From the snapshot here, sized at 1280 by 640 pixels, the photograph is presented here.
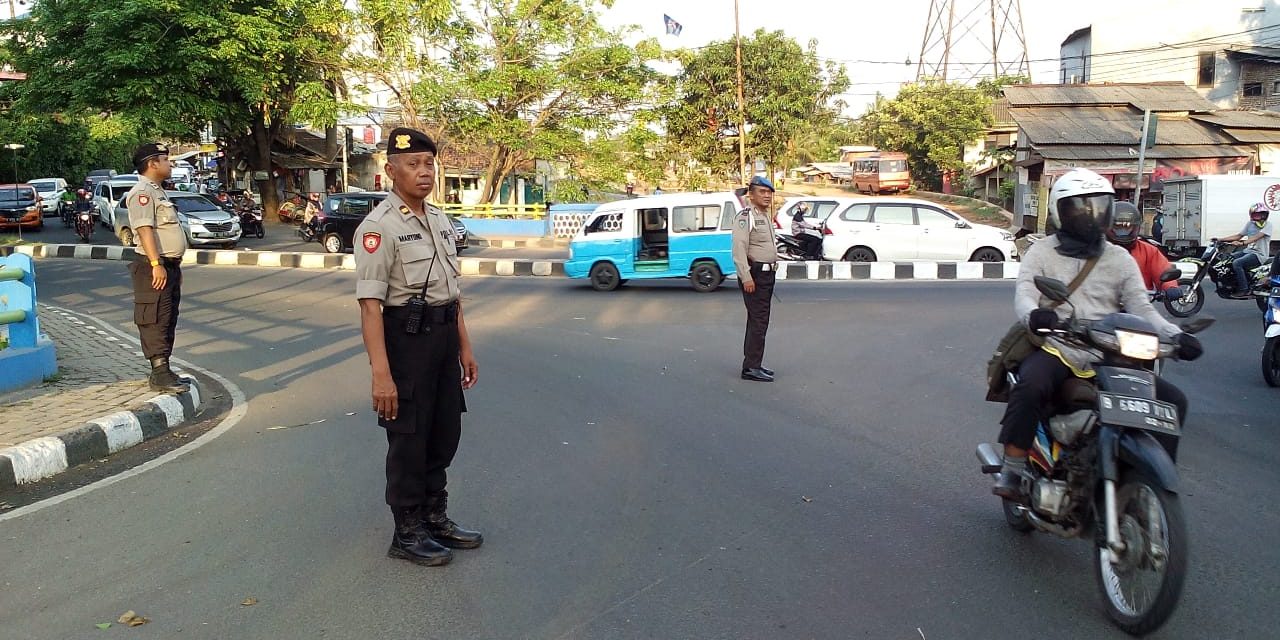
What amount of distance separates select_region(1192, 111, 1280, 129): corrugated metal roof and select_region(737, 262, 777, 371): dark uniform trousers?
29.2 metres

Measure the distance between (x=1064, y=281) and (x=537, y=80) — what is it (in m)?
28.2

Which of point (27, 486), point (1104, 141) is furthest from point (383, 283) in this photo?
point (1104, 141)

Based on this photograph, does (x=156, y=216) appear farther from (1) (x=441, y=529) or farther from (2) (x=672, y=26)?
(2) (x=672, y=26)

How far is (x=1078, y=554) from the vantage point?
418 cm

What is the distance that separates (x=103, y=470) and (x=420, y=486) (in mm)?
2751

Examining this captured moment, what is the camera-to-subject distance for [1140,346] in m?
3.43

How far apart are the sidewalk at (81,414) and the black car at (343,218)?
640 inches

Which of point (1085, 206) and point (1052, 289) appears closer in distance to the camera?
point (1052, 289)

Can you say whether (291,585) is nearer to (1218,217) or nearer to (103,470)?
(103,470)

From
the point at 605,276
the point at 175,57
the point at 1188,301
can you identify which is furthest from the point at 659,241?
the point at 175,57

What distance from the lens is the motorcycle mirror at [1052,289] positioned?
3.71m

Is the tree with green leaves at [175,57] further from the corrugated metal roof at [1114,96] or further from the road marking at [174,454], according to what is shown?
the road marking at [174,454]

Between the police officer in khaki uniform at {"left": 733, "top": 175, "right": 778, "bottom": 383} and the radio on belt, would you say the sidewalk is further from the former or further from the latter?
the police officer in khaki uniform at {"left": 733, "top": 175, "right": 778, "bottom": 383}

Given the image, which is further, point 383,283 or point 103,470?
point 103,470
